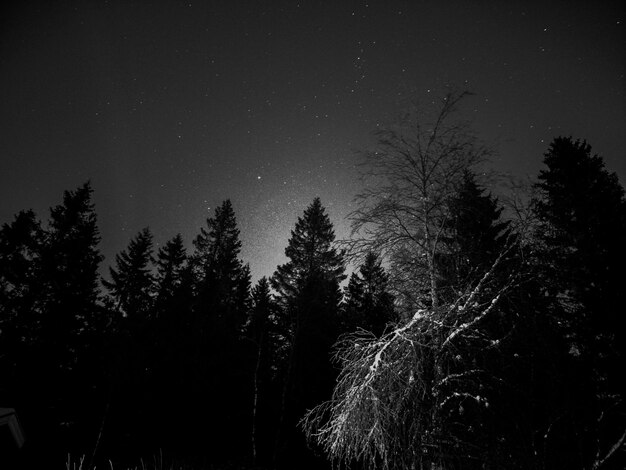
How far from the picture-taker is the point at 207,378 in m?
18.4

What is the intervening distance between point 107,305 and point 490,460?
81.1ft

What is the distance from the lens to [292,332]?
1723cm

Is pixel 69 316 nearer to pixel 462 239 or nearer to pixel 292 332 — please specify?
pixel 292 332

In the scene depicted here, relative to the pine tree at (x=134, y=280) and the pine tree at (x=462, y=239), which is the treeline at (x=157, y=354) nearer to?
the pine tree at (x=134, y=280)

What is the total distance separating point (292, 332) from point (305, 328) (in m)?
0.82

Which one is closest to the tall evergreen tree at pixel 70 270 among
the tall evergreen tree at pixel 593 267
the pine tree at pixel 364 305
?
the pine tree at pixel 364 305

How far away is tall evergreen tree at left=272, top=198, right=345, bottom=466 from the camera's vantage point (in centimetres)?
1720

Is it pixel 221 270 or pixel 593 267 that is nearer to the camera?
pixel 593 267

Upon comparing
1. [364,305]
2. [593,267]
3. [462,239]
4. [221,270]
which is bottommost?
[462,239]

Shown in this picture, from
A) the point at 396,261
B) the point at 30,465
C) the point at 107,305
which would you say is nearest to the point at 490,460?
the point at 396,261

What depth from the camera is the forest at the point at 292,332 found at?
14.9 feet

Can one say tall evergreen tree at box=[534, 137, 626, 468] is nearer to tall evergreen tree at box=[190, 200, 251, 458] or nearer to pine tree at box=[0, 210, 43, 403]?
tall evergreen tree at box=[190, 200, 251, 458]

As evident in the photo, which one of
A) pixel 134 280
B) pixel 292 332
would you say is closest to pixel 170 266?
pixel 134 280

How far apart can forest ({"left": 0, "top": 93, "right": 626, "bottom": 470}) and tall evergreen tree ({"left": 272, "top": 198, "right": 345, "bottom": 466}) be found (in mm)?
115
